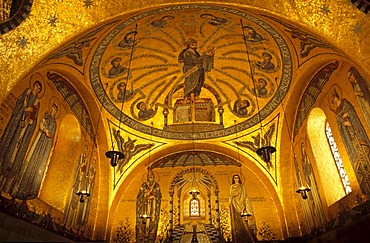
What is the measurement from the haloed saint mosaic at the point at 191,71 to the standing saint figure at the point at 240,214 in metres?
2.37

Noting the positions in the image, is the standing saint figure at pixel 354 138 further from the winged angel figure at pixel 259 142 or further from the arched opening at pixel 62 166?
the arched opening at pixel 62 166

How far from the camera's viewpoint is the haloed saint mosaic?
358 inches

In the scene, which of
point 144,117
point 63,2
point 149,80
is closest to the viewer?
point 63,2

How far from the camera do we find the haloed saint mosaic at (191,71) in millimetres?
9086

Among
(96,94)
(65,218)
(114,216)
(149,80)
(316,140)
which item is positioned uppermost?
(149,80)

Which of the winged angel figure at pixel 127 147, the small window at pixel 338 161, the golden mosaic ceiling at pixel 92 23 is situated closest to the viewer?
the golden mosaic ceiling at pixel 92 23

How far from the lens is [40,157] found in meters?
8.71

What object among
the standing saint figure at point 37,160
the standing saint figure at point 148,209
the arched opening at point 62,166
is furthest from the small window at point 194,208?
the standing saint figure at point 37,160

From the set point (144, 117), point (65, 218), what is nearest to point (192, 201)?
point (144, 117)

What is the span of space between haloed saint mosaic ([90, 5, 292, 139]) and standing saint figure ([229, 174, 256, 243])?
2.37 meters

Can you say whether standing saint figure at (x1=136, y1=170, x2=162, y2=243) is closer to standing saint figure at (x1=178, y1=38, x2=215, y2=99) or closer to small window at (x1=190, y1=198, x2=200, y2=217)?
small window at (x1=190, y1=198, x2=200, y2=217)

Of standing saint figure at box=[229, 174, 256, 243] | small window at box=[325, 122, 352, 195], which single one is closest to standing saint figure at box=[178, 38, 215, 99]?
standing saint figure at box=[229, 174, 256, 243]

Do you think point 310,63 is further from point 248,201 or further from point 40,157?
point 40,157

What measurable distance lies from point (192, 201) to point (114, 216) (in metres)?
3.15
